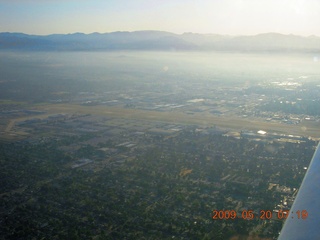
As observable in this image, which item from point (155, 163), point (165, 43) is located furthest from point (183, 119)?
point (165, 43)

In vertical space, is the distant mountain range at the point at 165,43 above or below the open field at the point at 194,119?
above

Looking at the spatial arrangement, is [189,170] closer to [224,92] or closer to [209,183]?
[209,183]

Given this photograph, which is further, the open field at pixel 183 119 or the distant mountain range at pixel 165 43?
the distant mountain range at pixel 165 43

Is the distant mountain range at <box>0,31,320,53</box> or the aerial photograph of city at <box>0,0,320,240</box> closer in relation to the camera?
the aerial photograph of city at <box>0,0,320,240</box>

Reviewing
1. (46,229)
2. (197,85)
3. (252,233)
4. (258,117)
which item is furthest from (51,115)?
(197,85)

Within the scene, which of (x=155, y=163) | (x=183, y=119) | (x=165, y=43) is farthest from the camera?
(x=165, y=43)

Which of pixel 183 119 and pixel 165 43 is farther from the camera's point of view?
pixel 165 43

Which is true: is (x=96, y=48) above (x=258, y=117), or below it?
above

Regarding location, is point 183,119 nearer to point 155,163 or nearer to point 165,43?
point 155,163
